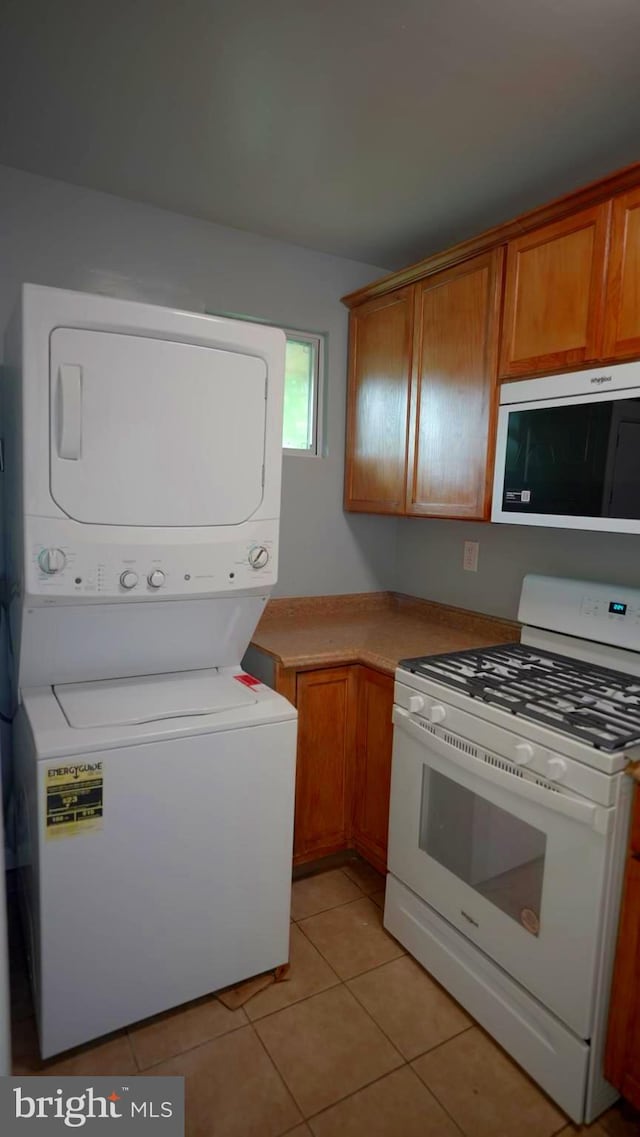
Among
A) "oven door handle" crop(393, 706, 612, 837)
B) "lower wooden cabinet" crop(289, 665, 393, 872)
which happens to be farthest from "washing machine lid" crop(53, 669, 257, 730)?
"oven door handle" crop(393, 706, 612, 837)

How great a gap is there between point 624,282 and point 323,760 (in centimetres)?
175

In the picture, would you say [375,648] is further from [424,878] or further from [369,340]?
[369,340]

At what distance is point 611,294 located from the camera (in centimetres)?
160

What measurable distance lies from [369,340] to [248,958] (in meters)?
2.30

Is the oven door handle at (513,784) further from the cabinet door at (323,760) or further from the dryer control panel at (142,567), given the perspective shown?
the dryer control panel at (142,567)

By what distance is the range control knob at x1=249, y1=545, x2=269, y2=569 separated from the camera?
5.56 feet

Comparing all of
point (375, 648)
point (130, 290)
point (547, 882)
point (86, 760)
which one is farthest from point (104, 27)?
point (547, 882)

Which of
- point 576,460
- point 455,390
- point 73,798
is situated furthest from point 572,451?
point 73,798

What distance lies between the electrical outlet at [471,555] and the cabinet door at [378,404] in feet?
1.15

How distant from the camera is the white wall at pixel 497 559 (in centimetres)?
198

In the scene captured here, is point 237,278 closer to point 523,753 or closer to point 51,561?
point 51,561

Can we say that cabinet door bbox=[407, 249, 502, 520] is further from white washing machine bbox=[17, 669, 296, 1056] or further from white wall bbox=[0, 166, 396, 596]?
white washing machine bbox=[17, 669, 296, 1056]

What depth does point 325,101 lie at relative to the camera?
5.22 feet

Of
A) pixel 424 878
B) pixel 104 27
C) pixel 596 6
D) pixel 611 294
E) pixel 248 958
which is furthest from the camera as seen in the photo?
pixel 424 878
